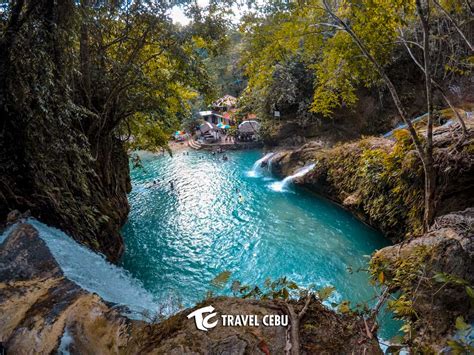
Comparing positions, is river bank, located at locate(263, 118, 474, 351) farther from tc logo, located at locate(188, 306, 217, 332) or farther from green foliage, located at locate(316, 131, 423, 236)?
tc logo, located at locate(188, 306, 217, 332)

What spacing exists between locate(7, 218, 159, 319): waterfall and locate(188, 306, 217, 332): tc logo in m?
1.75

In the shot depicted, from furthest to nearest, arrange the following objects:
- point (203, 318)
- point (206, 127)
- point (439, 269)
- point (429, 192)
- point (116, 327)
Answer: point (206, 127) → point (429, 192) → point (439, 269) → point (116, 327) → point (203, 318)

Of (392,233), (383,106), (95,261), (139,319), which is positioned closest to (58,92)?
(95,261)

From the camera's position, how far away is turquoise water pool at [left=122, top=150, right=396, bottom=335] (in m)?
8.08

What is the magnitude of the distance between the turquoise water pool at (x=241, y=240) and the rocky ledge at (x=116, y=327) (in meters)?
4.52

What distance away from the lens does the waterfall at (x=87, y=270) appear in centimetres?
375

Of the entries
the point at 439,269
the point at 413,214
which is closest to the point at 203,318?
the point at 439,269

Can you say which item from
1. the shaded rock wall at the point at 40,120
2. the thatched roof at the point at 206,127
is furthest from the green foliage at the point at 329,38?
the thatched roof at the point at 206,127

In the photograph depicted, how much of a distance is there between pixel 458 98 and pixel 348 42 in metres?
17.7

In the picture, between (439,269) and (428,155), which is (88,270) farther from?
(428,155)

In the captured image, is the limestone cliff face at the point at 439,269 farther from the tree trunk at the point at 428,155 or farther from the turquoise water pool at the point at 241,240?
the turquoise water pool at the point at 241,240

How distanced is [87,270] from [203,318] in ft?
10.4

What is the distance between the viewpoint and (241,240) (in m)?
10.4

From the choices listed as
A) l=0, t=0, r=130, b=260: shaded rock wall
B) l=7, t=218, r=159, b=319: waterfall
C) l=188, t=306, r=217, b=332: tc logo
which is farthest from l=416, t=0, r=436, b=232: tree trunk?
l=0, t=0, r=130, b=260: shaded rock wall
